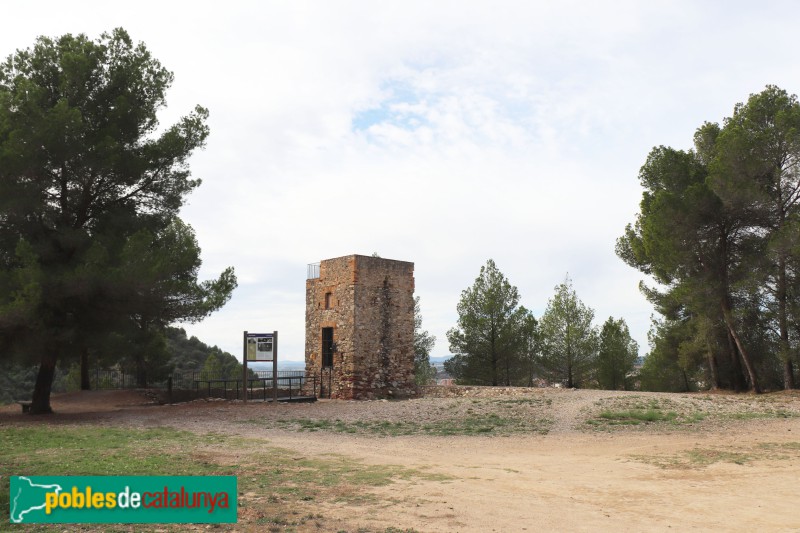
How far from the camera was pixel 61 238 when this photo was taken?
51.7 feet

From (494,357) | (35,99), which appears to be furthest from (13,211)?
(494,357)

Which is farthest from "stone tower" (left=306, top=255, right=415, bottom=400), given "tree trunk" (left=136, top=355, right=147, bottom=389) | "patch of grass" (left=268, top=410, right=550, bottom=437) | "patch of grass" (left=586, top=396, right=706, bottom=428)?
"tree trunk" (left=136, top=355, right=147, bottom=389)

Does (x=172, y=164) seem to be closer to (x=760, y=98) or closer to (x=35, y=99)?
(x=35, y=99)

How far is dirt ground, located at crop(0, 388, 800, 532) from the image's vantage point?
5926 mm

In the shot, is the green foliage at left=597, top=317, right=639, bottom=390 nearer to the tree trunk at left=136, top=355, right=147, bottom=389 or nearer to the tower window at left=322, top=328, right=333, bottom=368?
the tower window at left=322, top=328, right=333, bottom=368

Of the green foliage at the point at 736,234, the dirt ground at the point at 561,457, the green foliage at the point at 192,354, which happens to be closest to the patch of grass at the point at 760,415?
the dirt ground at the point at 561,457

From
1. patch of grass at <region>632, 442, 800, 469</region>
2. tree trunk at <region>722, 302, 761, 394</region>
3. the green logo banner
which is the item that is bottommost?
patch of grass at <region>632, 442, 800, 469</region>

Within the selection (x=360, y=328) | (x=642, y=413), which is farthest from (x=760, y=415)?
(x=360, y=328)

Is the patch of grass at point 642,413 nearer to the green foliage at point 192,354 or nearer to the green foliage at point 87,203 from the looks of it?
the green foliage at point 87,203

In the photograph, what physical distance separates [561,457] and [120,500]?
22.2 feet

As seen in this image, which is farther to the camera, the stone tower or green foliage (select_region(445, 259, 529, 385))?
green foliage (select_region(445, 259, 529, 385))

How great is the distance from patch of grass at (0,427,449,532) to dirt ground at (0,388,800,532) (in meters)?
0.39

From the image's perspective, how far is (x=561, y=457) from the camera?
9.71 metres

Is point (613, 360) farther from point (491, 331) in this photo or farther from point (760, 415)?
point (760, 415)
